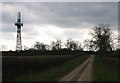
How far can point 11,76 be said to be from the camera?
95.0 feet

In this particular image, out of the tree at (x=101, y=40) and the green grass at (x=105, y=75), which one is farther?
the tree at (x=101, y=40)

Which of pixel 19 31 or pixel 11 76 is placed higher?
pixel 19 31

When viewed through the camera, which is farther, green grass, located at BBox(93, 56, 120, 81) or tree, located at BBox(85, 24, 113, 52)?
tree, located at BBox(85, 24, 113, 52)

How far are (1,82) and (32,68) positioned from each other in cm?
1043

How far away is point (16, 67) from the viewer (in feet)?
99.9

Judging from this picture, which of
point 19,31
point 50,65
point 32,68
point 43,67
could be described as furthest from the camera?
point 19,31

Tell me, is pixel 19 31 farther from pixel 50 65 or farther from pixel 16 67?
pixel 16 67

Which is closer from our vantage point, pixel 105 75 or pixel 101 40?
pixel 105 75

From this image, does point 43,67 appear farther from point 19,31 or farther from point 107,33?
point 107,33

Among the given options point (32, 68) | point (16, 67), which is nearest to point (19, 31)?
point (32, 68)

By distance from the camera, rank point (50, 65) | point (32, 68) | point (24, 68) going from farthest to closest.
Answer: point (50, 65) < point (32, 68) < point (24, 68)

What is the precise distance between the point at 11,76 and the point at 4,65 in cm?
122

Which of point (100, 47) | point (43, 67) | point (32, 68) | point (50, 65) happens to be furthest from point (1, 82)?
point (100, 47)

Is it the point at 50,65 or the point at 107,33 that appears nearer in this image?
the point at 50,65
